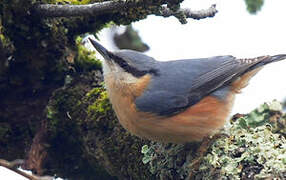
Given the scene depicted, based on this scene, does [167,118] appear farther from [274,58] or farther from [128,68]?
[274,58]

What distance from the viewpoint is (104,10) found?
3.27 m

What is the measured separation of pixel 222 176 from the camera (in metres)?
2.86

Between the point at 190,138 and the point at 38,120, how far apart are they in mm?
1301

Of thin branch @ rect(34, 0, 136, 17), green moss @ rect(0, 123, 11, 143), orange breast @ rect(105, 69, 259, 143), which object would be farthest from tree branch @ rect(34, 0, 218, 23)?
green moss @ rect(0, 123, 11, 143)

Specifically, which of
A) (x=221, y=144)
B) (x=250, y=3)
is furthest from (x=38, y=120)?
(x=250, y=3)

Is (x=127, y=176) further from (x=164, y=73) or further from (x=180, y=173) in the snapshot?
(x=164, y=73)

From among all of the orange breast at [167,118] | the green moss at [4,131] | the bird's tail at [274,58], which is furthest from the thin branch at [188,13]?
the green moss at [4,131]

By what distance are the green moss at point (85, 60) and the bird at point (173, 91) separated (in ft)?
1.20

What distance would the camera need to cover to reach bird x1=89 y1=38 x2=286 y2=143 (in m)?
3.52

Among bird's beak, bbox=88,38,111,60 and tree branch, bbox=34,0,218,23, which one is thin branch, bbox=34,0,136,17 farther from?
bird's beak, bbox=88,38,111,60

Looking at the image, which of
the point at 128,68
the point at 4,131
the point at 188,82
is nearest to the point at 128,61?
the point at 128,68

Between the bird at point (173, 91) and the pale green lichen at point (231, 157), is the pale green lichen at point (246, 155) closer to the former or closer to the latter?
the pale green lichen at point (231, 157)

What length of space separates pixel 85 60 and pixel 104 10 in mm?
928

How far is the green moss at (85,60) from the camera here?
409cm
